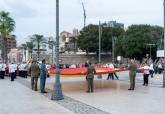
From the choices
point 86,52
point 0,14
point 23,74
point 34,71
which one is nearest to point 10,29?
point 0,14

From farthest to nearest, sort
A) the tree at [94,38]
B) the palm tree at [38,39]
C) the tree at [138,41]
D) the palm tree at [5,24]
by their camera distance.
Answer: the palm tree at [38,39]
the tree at [94,38]
the tree at [138,41]
the palm tree at [5,24]

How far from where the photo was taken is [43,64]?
2492 cm

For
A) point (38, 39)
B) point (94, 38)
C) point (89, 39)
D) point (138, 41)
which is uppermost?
point (38, 39)

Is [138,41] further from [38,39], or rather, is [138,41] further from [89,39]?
[38,39]

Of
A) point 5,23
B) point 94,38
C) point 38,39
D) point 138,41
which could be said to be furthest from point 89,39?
point 5,23

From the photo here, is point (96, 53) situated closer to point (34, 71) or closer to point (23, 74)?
point (23, 74)

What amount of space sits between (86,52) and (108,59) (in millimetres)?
8863

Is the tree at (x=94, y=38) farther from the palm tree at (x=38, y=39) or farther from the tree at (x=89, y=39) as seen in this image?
the palm tree at (x=38, y=39)

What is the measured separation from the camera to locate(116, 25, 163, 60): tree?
341 ft

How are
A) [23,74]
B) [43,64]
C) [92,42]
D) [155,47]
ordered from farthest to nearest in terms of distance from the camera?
[92,42], [155,47], [23,74], [43,64]

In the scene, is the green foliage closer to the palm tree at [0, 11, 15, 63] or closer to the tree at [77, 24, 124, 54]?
the palm tree at [0, 11, 15, 63]

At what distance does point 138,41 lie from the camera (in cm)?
→ 10412

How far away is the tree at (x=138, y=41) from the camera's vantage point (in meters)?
104

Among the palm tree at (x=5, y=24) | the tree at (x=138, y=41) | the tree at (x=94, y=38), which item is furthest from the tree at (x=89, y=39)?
the palm tree at (x=5, y=24)
